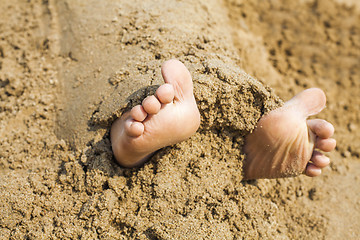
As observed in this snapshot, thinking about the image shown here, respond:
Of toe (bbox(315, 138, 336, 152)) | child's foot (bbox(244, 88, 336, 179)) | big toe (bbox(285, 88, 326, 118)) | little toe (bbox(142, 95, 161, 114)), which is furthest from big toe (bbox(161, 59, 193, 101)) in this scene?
toe (bbox(315, 138, 336, 152))

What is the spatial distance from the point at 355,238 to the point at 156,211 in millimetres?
1084

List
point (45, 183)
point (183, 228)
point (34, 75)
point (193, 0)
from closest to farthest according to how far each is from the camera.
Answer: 1. point (183, 228)
2. point (45, 183)
3. point (34, 75)
4. point (193, 0)

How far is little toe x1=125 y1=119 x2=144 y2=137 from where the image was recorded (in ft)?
4.16

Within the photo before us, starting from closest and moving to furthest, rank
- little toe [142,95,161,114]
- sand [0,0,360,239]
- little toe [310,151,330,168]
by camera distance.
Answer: little toe [142,95,161,114] < sand [0,0,360,239] < little toe [310,151,330,168]

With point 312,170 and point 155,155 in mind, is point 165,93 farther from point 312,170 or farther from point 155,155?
point 312,170

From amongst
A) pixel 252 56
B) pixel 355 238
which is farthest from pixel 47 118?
pixel 355 238

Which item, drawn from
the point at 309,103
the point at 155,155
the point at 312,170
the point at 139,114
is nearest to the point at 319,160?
the point at 312,170

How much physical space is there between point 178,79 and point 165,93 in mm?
119

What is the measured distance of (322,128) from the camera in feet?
4.86

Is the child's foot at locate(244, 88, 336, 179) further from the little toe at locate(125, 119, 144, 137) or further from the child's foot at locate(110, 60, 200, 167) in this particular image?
the little toe at locate(125, 119, 144, 137)

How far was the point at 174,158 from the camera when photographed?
150 centimetres

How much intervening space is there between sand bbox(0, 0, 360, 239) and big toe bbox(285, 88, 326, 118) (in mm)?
97

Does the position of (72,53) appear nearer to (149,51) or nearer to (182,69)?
(149,51)

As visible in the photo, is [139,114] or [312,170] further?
[312,170]
